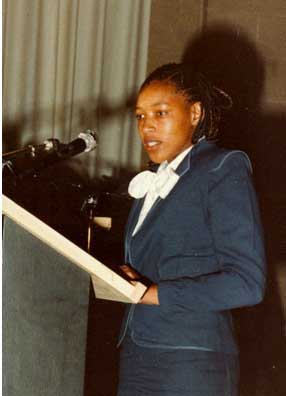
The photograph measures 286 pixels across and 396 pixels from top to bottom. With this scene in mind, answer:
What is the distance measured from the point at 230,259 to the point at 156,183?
0.29m

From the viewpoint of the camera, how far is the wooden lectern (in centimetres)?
112

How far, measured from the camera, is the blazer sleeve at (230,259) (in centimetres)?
131

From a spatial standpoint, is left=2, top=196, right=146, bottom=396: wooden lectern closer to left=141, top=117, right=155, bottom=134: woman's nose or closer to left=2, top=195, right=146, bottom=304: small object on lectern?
left=2, top=195, right=146, bottom=304: small object on lectern

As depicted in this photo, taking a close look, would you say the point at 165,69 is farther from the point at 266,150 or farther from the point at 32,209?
the point at 266,150

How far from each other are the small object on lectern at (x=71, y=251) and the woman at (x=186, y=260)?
93 millimetres

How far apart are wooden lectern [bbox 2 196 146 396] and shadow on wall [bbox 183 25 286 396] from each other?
1.94 meters

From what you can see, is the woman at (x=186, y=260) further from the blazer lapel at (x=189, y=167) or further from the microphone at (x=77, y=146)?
the microphone at (x=77, y=146)

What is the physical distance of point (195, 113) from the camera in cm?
157

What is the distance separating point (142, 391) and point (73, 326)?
24cm

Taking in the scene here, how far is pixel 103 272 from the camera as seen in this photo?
1.17 meters

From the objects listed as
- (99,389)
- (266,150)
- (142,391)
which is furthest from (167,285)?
(266,150)

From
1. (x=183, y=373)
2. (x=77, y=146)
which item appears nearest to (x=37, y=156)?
(x=77, y=146)

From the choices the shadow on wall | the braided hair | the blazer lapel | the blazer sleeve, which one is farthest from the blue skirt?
the shadow on wall

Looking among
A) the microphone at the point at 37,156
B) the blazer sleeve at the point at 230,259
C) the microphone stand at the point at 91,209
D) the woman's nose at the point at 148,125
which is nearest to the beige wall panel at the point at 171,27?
the microphone stand at the point at 91,209
